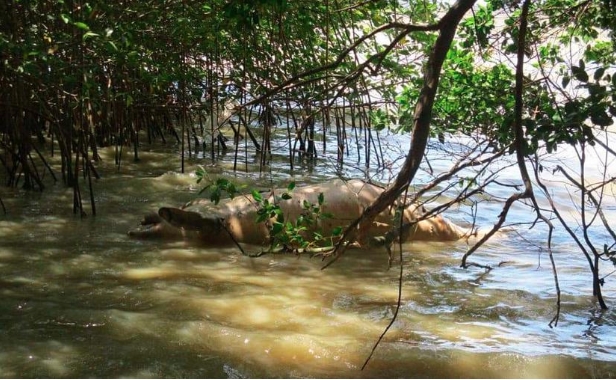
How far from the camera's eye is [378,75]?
5.59 meters

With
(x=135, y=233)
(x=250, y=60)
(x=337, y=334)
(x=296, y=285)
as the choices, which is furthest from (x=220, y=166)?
(x=337, y=334)

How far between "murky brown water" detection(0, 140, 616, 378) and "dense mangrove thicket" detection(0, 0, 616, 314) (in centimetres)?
42

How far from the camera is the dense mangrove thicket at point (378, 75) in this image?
3.00 m

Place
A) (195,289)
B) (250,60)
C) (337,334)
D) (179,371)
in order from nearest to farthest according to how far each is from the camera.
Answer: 1. (179,371)
2. (337,334)
3. (195,289)
4. (250,60)

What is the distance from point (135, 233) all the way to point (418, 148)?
308cm

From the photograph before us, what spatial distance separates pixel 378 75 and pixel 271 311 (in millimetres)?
2475

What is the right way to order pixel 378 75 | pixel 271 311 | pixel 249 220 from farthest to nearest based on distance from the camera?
pixel 378 75, pixel 249 220, pixel 271 311

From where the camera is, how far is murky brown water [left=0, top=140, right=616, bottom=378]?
3059 mm

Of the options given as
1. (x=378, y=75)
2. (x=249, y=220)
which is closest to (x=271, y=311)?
(x=249, y=220)

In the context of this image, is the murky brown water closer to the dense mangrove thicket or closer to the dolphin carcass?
the dolphin carcass

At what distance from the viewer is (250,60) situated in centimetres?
691

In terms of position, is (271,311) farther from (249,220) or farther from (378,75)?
(378,75)

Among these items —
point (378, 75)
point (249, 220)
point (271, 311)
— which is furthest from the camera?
point (378, 75)

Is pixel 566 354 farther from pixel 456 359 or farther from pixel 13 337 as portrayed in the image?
pixel 13 337
